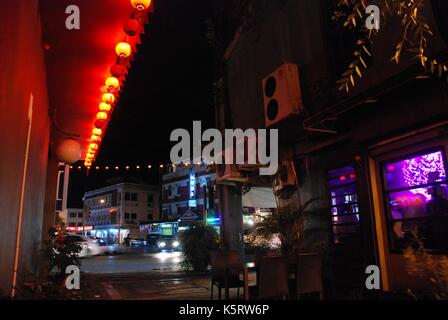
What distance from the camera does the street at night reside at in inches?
142

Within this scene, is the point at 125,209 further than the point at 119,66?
Yes

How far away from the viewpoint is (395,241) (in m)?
6.20

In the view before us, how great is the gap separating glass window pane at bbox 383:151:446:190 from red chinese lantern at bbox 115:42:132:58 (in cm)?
475

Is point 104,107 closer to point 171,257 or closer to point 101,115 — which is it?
point 101,115

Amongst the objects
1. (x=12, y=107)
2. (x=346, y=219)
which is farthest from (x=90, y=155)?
(x=12, y=107)

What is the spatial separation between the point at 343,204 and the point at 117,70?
511 centimetres

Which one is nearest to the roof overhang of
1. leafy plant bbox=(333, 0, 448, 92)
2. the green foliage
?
leafy plant bbox=(333, 0, 448, 92)

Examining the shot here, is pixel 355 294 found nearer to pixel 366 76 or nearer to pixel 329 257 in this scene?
pixel 329 257

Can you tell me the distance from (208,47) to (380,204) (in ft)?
29.2

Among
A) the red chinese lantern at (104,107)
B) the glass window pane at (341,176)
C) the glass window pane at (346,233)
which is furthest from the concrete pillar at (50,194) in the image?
the glass window pane at (346,233)

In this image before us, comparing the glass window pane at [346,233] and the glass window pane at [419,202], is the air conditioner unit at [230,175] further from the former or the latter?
the glass window pane at [419,202]

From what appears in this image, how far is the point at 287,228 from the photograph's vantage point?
24.3 feet

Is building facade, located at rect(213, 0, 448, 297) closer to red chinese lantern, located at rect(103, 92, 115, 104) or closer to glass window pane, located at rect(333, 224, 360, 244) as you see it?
glass window pane, located at rect(333, 224, 360, 244)
